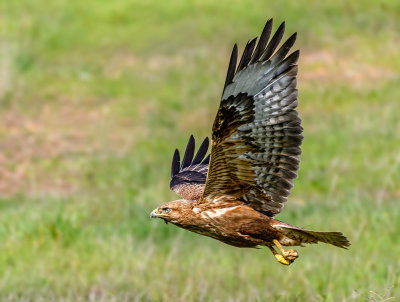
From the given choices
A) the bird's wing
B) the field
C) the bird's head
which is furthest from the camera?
the field

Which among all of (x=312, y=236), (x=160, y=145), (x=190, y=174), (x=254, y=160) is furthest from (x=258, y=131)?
(x=160, y=145)

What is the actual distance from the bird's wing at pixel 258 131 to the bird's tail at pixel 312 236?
0.26m

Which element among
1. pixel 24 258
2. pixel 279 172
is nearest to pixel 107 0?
pixel 24 258

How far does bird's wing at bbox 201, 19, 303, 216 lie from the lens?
5.35 m

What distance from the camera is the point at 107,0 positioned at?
910 inches

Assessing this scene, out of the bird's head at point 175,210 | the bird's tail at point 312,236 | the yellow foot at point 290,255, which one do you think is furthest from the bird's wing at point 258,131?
the yellow foot at point 290,255

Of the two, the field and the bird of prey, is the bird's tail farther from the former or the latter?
the field

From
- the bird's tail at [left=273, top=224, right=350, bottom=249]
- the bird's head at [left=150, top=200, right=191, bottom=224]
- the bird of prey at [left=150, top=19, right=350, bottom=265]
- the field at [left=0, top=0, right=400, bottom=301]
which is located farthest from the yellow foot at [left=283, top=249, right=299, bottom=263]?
the bird's head at [left=150, top=200, right=191, bottom=224]

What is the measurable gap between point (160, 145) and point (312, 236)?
1027 centimetres

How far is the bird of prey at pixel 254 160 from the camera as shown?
5.39 m

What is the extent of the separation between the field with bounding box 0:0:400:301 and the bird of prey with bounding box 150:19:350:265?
0.55 m

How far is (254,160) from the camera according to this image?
18.9 feet

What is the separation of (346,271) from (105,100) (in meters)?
11.9

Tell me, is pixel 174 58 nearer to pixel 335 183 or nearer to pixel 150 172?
pixel 150 172
